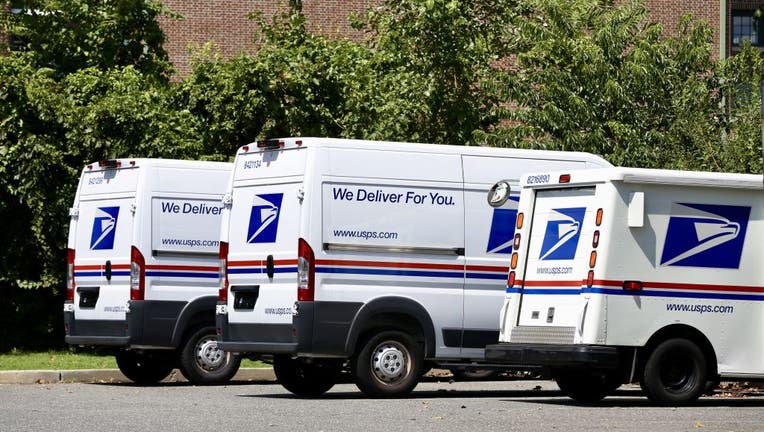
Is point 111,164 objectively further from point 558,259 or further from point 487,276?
point 558,259

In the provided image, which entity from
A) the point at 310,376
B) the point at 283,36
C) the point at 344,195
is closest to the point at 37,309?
the point at 283,36

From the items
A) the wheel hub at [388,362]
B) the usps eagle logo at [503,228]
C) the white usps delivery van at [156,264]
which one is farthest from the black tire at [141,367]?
the usps eagle logo at [503,228]

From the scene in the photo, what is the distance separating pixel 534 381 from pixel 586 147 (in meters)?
6.51

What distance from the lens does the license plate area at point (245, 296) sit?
15867 millimetres

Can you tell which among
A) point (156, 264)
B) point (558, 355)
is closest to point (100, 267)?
point (156, 264)

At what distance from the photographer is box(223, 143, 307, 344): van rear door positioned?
606 inches

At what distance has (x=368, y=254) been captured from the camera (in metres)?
15.6

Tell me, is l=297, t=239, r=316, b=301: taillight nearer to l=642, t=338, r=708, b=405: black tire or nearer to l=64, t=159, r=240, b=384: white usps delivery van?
l=64, t=159, r=240, b=384: white usps delivery van

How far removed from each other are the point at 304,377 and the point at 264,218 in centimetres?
206

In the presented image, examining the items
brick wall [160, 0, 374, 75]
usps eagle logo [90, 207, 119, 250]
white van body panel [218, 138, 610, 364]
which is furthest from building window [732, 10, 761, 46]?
white van body panel [218, 138, 610, 364]

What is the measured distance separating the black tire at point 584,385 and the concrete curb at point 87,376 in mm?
5167

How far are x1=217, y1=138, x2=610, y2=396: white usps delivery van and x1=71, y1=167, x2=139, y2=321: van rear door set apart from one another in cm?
228

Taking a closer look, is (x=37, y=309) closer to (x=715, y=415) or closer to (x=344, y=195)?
(x=344, y=195)

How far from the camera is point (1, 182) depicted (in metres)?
23.8
